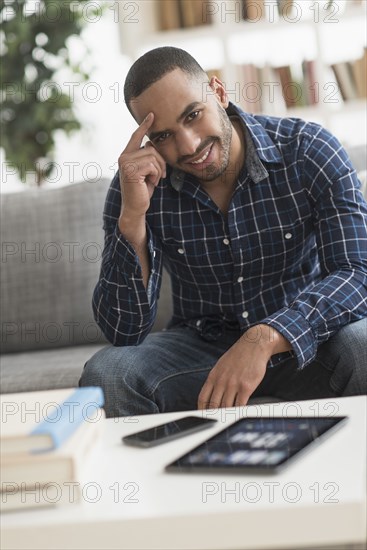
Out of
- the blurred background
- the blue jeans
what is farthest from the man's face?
the blurred background

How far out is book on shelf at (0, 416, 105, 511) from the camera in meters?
0.78

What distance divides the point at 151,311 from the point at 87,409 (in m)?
0.78

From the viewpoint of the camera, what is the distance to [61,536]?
28.7 inches

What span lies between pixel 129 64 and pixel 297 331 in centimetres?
246

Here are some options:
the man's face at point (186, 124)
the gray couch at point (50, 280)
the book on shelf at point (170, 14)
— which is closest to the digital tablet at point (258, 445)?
the man's face at point (186, 124)

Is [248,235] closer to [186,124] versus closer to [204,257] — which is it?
[204,257]

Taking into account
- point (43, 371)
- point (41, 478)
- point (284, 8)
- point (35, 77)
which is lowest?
point (43, 371)

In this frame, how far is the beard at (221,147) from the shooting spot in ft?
5.22

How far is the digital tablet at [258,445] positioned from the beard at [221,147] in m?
0.73

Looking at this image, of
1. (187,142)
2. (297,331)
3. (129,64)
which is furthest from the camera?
(129,64)

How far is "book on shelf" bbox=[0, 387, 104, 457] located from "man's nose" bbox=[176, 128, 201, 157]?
28.7 inches

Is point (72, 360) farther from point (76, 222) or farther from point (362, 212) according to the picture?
point (362, 212)

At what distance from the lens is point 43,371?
182cm

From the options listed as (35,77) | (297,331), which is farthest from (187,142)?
(35,77)
